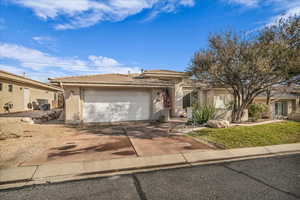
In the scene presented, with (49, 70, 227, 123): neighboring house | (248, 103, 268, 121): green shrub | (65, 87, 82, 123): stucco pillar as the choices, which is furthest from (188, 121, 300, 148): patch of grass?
(65, 87, 82, 123): stucco pillar

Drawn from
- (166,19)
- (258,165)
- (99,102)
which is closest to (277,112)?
(166,19)

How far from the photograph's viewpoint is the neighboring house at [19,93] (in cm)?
1435

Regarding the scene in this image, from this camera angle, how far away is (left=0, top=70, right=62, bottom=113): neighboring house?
47.1ft

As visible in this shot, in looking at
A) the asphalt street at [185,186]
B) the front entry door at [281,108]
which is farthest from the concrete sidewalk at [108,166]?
the front entry door at [281,108]

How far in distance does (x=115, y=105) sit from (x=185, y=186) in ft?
27.9

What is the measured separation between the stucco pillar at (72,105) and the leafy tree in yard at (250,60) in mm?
8166

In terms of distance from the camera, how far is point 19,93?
1662 cm

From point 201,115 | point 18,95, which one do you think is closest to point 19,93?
point 18,95

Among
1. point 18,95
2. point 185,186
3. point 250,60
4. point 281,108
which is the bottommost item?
point 185,186

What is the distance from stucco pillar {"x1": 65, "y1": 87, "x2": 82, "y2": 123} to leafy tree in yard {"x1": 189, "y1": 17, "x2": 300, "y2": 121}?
8166 mm

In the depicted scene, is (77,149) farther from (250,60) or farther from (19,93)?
(19,93)

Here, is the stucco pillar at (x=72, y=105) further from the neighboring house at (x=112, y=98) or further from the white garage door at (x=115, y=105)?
the white garage door at (x=115, y=105)

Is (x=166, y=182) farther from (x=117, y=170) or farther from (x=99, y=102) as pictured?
(x=99, y=102)

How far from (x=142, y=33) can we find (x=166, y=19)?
2750 millimetres
